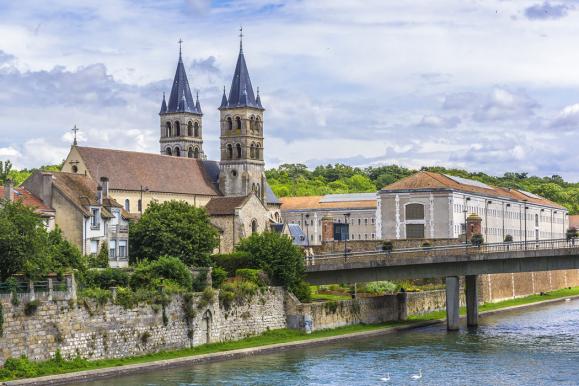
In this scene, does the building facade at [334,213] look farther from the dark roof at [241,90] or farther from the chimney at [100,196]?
the chimney at [100,196]

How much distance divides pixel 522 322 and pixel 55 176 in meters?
37.3

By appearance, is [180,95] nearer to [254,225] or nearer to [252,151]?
[252,151]

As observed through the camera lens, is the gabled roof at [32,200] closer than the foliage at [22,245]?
No

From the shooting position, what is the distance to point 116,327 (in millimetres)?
60875

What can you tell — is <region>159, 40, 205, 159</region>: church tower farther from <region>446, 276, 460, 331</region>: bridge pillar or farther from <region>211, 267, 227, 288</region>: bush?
<region>211, 267, 227, 288</region>: bush

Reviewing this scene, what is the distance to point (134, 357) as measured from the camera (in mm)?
61312

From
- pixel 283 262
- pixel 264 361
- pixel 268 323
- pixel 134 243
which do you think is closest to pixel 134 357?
pixel 264 361

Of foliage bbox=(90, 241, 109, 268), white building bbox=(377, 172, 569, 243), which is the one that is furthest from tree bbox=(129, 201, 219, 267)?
white building bbox=(377, 172, 569, 243)

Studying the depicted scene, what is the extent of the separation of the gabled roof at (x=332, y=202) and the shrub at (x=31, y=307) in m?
112

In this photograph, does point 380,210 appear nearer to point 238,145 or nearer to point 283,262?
point 238,145

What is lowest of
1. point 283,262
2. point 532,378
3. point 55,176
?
point 532,378

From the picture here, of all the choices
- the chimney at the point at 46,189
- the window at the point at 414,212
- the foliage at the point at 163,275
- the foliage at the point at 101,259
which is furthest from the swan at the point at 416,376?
the window at the point at 414,212

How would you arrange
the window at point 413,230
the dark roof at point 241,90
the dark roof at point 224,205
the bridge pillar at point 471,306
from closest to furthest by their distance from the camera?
the bridge pillar at point 471,306 → the dark roof at point 224,205 → the window at point 413,230 → the dark roof at point 241,90

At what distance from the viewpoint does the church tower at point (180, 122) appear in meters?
149
